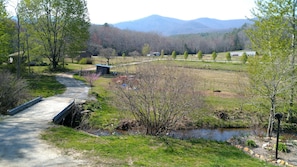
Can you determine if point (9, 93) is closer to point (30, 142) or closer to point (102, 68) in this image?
point (30, 142)

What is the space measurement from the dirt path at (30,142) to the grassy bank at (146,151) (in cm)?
49

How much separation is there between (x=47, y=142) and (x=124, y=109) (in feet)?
11.5

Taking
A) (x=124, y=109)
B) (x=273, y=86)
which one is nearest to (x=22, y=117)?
(x=124, y=109)

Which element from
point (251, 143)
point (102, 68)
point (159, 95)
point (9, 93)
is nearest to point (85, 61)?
point (102, 68)

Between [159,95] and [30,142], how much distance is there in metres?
5.07

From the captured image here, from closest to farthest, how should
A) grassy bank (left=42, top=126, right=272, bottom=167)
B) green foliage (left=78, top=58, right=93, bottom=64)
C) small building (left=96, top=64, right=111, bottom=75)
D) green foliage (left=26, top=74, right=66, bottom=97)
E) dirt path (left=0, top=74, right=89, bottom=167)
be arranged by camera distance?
dirt path (left=0, top=74, right=89, bottom=167) → grassy bank (left=42, top=126, right=272, bottom=167) → green foliage (left=26, top=74, right=66, bottom=97) → small building (left=96, top=64, right=111, bottom=75) → green foliage (left=78, top=58, right=93, bottom=64)

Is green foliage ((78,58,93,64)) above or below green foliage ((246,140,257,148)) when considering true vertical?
above

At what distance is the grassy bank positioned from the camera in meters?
8.59

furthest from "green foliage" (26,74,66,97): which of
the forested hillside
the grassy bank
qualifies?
the forested hillside

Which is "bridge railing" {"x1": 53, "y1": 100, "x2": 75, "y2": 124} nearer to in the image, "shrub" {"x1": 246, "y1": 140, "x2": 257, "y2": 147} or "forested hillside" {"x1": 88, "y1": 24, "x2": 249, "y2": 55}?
"shrub" {"x1": 246, "y1": 140, "x2": 257, "y2": 147}

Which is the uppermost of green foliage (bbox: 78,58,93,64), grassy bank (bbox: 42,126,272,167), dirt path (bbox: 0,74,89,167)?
green foliage (bbox: 78,58,93,64)

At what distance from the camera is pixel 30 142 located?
31.1ft

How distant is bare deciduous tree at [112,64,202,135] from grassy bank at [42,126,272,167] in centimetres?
97

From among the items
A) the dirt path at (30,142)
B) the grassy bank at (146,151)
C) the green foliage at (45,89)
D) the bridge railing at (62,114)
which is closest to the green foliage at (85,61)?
the green foliage at (45,89)
